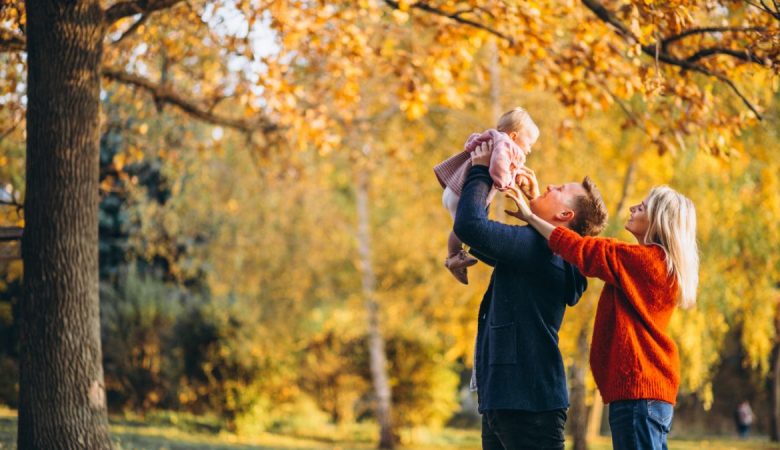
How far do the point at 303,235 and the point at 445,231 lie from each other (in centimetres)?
344

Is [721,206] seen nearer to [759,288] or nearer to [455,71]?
[759,288]

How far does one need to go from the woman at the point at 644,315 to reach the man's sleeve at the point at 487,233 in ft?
0.44

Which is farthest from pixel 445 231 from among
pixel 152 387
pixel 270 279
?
pixel 152 387

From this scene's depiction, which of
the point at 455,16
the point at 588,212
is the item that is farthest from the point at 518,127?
the point at 455,16

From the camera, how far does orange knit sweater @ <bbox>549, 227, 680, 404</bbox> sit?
3.36m

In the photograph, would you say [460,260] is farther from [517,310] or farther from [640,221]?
[640,221]

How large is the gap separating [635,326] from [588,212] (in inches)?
19.6

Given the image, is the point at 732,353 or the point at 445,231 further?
the point at 732,353

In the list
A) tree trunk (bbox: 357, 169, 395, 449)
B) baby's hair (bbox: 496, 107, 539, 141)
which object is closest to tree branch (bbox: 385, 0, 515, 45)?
baby's hair (bbox: 496, 107, 539, 141)

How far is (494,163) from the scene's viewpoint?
126 inches

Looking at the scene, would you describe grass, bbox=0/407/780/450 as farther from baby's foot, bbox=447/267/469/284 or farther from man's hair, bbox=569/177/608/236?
man's hair, bbox=569/177/608/236

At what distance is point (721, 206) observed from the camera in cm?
1248

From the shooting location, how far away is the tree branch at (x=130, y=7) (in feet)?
20.1

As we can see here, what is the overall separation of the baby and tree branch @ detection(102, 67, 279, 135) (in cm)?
541
